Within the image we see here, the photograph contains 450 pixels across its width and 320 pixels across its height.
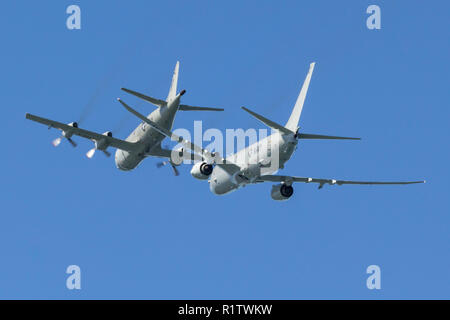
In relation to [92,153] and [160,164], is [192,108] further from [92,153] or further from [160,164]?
[92,153]

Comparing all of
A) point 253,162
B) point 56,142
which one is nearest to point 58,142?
point 56,142

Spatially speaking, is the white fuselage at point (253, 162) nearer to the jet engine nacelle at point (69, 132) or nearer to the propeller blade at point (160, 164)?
the propeller blade at point (160, 164)

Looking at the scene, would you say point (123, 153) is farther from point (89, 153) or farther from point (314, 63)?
point (314, 63)

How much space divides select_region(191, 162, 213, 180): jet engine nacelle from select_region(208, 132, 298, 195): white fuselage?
2.39 feet

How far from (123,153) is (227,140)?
36.3ft

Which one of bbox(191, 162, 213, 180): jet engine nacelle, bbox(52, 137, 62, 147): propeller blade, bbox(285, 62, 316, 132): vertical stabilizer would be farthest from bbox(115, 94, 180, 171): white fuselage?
bbox(285, 62, 316, 132): vertical stabilizer

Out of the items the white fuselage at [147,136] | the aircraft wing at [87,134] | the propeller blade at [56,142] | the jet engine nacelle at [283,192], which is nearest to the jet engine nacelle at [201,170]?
the white fuselage at [147,136]

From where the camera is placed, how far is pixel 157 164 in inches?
3378

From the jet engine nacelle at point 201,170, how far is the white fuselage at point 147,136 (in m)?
4.46

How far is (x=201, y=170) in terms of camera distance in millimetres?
80125

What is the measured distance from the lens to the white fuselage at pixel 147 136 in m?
82.7

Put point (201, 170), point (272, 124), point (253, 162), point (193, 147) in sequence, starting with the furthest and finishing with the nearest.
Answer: point (201, 170) < point (193, 147) < point (253, 162) < point (272, 124)

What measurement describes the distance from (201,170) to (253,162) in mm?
5690

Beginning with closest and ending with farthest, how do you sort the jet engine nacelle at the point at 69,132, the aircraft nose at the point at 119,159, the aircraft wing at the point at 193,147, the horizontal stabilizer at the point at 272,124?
1. the horizontal stabilizer at the point at 272,124
2. the aircraft wing at the point at 193,147
3. the jet engine nacelle at the point at 69,132
4. the aircraft nose at the point at 119,159
